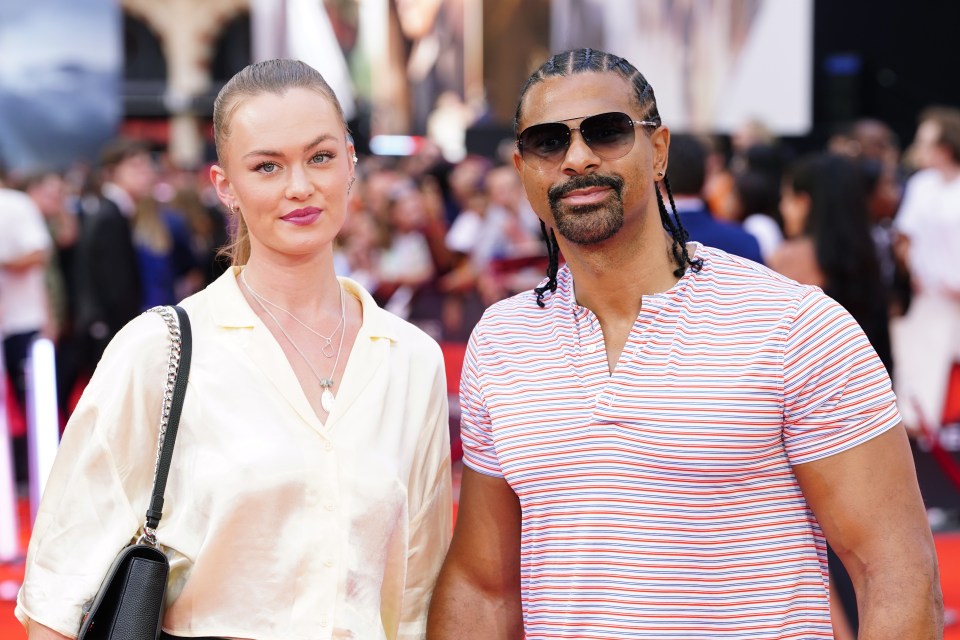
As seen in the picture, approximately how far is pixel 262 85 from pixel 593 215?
683 millimetres

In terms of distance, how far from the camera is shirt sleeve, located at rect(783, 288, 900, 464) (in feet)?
7.31

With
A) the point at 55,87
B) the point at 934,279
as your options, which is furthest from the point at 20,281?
the point at 934,279

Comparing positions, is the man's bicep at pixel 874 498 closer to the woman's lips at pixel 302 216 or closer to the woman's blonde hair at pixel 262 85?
the woman's lips at pixel 302 216

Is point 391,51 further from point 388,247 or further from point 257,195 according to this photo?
point 257,195

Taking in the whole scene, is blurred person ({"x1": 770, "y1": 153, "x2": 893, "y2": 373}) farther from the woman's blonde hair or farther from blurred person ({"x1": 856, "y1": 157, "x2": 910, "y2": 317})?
the woman's blonde hair

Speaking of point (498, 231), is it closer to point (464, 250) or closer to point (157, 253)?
point (464, 250)

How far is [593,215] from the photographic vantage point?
2.42m

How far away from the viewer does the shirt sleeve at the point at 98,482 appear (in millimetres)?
2316

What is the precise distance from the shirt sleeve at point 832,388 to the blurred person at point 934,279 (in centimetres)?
569

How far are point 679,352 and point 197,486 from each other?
0.90 meters

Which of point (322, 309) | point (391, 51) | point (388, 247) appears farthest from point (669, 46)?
point (322, 309)

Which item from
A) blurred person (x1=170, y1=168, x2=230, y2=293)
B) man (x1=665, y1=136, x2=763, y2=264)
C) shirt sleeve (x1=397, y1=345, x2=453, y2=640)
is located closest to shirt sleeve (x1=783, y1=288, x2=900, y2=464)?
shirt sleeve (x1=397, y1=345, x2=453, y2=640)

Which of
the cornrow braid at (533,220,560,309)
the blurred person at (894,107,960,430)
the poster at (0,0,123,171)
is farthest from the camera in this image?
the poster at (0,0,123,171)

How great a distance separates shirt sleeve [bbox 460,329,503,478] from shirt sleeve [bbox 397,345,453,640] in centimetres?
7
